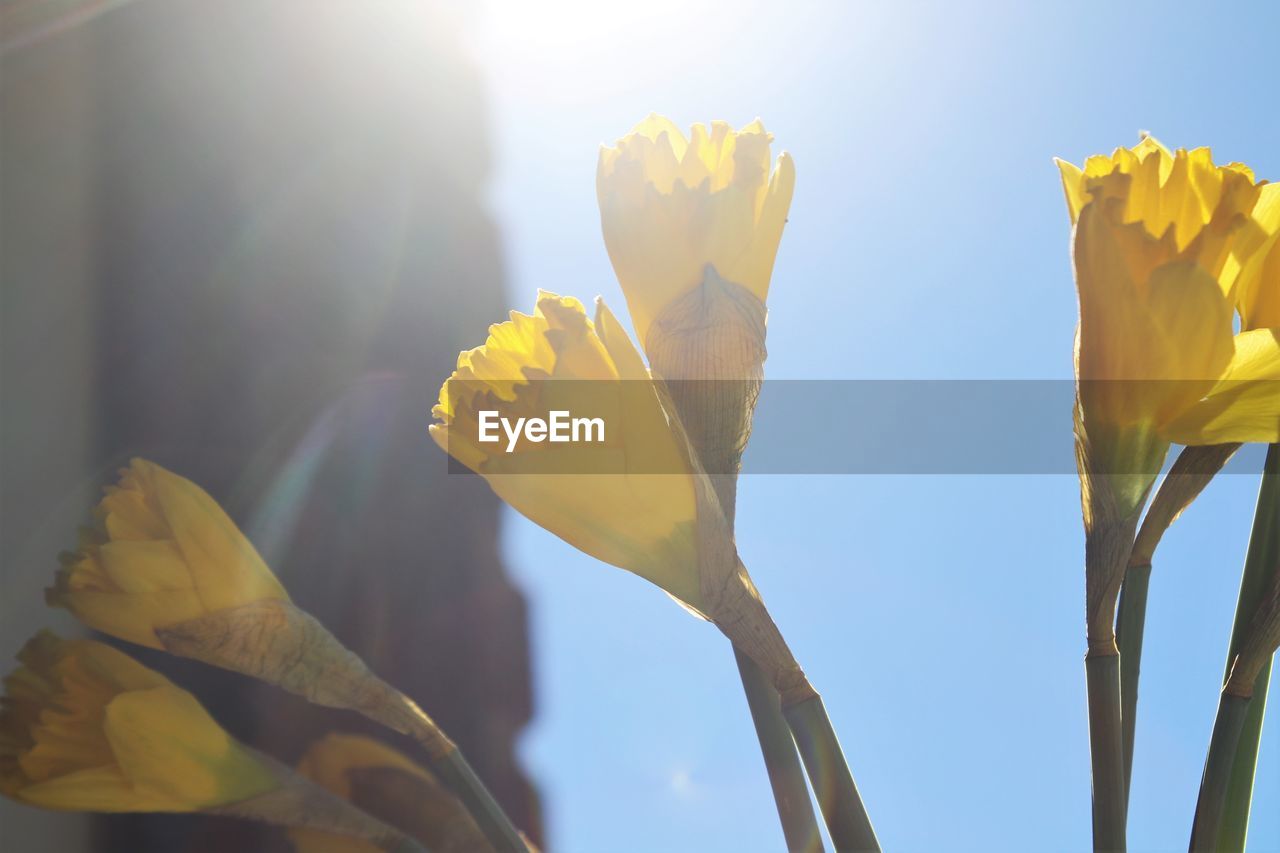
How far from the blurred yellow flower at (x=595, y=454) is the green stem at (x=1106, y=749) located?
96 mm

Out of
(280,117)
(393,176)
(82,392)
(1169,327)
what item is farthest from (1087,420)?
(393,176)

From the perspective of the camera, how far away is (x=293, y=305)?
3.87ft

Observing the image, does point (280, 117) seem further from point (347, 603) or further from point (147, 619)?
point (147, 619)

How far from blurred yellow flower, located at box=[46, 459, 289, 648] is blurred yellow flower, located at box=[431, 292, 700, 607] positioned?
6 cm

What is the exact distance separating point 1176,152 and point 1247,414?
64 millimetres

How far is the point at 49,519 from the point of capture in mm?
580

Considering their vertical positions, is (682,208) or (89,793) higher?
(682,208)

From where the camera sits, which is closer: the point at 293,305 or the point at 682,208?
the point at 682,208

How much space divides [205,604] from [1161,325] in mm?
227

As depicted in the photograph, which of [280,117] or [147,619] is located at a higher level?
[280,117]

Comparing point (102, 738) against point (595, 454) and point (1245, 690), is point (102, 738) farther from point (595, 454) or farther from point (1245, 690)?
point (1245, 690)

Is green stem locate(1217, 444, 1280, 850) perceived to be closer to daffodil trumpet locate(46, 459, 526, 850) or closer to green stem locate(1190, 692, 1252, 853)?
green stem locate(1190, 692, 1252, 853)

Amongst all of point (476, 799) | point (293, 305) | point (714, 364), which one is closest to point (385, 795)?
point (476, 799)

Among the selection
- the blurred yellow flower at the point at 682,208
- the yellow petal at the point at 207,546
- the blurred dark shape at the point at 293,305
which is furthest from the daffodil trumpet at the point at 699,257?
the blurred dark shape at the point at 293,305
